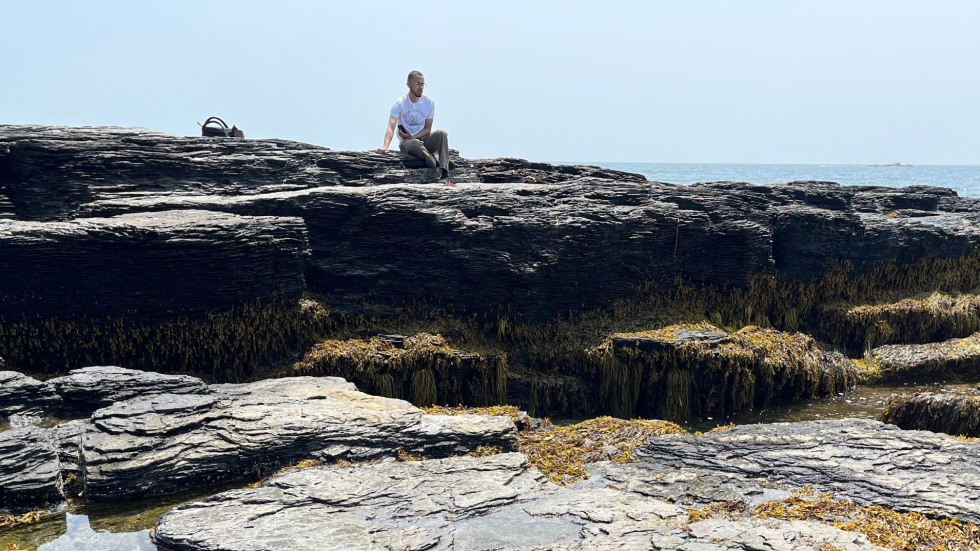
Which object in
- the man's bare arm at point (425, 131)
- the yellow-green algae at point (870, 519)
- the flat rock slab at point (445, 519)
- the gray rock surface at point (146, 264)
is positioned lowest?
the yellow-green algae at point (870, 519)

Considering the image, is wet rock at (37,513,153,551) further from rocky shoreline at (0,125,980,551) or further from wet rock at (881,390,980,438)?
wet rock at (881,390,980,438)

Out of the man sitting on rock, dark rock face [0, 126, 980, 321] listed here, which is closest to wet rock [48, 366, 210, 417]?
dark rock face [0, 126, 980, 321]

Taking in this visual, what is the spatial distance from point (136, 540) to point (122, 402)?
9.82 ft

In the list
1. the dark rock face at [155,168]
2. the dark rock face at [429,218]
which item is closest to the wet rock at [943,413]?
the dark rock face at [429,218]

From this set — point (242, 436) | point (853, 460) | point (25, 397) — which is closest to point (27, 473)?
point (25, 397)

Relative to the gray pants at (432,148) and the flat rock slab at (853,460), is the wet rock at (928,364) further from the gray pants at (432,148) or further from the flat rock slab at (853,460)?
the gray pants at (432,148)

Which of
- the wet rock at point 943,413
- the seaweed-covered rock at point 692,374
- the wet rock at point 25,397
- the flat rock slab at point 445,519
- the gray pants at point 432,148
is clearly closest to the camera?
the flat rock slab at point 445,519

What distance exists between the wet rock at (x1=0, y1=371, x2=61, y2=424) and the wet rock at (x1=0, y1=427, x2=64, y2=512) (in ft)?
4.27

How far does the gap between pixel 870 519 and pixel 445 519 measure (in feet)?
15.6

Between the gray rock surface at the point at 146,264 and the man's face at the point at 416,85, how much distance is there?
18.0 feet

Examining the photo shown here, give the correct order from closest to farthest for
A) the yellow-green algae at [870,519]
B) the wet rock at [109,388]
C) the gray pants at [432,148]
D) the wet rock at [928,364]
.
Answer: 1. the yellow-green algae at [870,519]
2. the wet rock at [109,388]
3. the wet rock at [928,364]
4. the gray pants at [432,148]

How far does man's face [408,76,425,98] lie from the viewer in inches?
765

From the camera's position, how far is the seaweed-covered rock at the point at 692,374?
53.5ft

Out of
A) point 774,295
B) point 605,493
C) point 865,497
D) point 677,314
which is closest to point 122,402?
point 605,493
